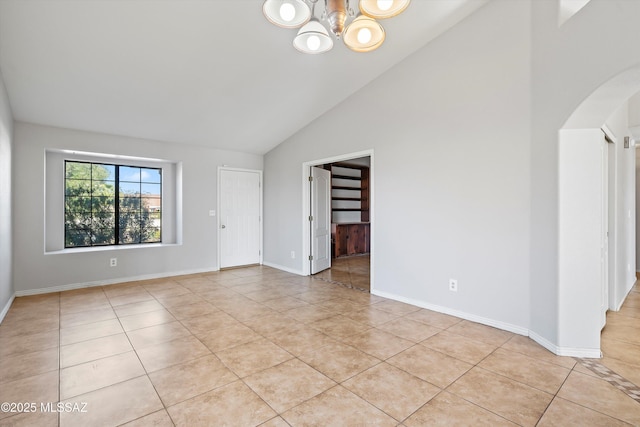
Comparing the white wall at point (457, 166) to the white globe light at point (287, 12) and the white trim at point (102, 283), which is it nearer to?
the white globe light at point (287, 12)

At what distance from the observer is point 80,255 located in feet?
15.0

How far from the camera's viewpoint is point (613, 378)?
2.17m

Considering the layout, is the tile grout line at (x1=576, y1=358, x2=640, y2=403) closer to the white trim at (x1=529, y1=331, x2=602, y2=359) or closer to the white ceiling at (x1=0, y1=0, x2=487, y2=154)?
the white trim at (x1=529, y1=331, x2=602, y2=359)

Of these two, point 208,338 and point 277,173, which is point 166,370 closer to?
point 208,338

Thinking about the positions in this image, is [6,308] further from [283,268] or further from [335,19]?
[335,19]

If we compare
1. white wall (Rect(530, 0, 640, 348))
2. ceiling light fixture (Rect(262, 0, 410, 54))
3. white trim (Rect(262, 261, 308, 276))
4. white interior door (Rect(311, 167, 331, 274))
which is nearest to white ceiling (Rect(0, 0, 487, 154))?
white wall (Rect(530, 0, 640, 348))

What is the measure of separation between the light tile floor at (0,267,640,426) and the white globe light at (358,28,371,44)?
7.68 ft

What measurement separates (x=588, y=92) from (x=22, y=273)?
21.8 feet

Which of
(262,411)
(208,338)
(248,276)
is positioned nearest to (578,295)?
(262,411)

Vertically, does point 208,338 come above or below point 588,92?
below

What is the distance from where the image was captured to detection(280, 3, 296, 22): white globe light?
1.75 meters

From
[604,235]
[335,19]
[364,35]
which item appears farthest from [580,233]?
[335,19]

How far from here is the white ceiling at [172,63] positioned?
2.72m

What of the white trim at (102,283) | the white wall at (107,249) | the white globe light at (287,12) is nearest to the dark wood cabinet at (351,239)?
the white wall at (107,249)
